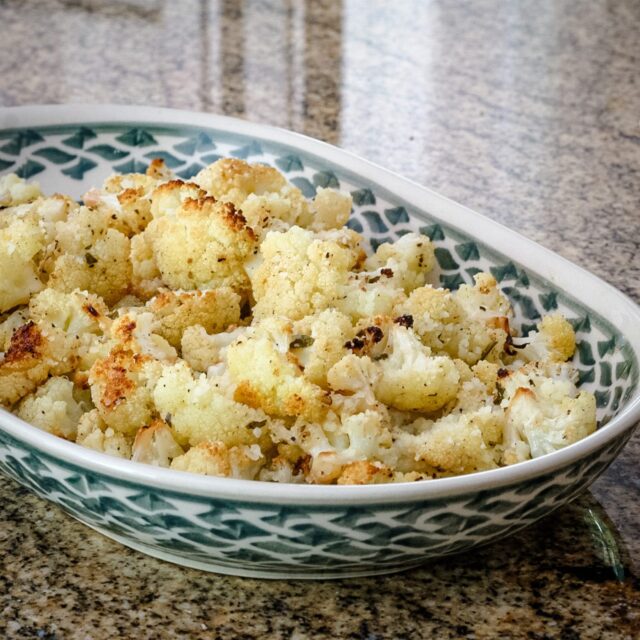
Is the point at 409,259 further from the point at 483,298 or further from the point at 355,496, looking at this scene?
the point at 355,496

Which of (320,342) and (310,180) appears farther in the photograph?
(310,180)

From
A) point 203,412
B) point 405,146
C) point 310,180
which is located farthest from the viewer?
point 405,146

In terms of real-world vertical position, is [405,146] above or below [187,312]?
below

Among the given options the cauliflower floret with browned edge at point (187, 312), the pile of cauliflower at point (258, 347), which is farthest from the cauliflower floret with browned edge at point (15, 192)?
the cauliflower floret with browned edge at point (187, 312)

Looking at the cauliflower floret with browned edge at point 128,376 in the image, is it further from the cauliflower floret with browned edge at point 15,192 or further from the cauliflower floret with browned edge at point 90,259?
the cauliflower floret with browned edge at point 15,192

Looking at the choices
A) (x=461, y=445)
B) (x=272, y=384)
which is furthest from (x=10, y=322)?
(x=461, y=445)

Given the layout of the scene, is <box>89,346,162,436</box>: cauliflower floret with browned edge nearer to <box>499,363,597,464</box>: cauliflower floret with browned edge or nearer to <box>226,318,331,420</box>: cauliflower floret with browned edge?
<box>226,318,331,420</box>: cauliflower floret with browned edge

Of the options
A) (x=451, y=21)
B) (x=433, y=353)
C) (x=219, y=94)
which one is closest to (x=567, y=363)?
(x=433, y=353)
